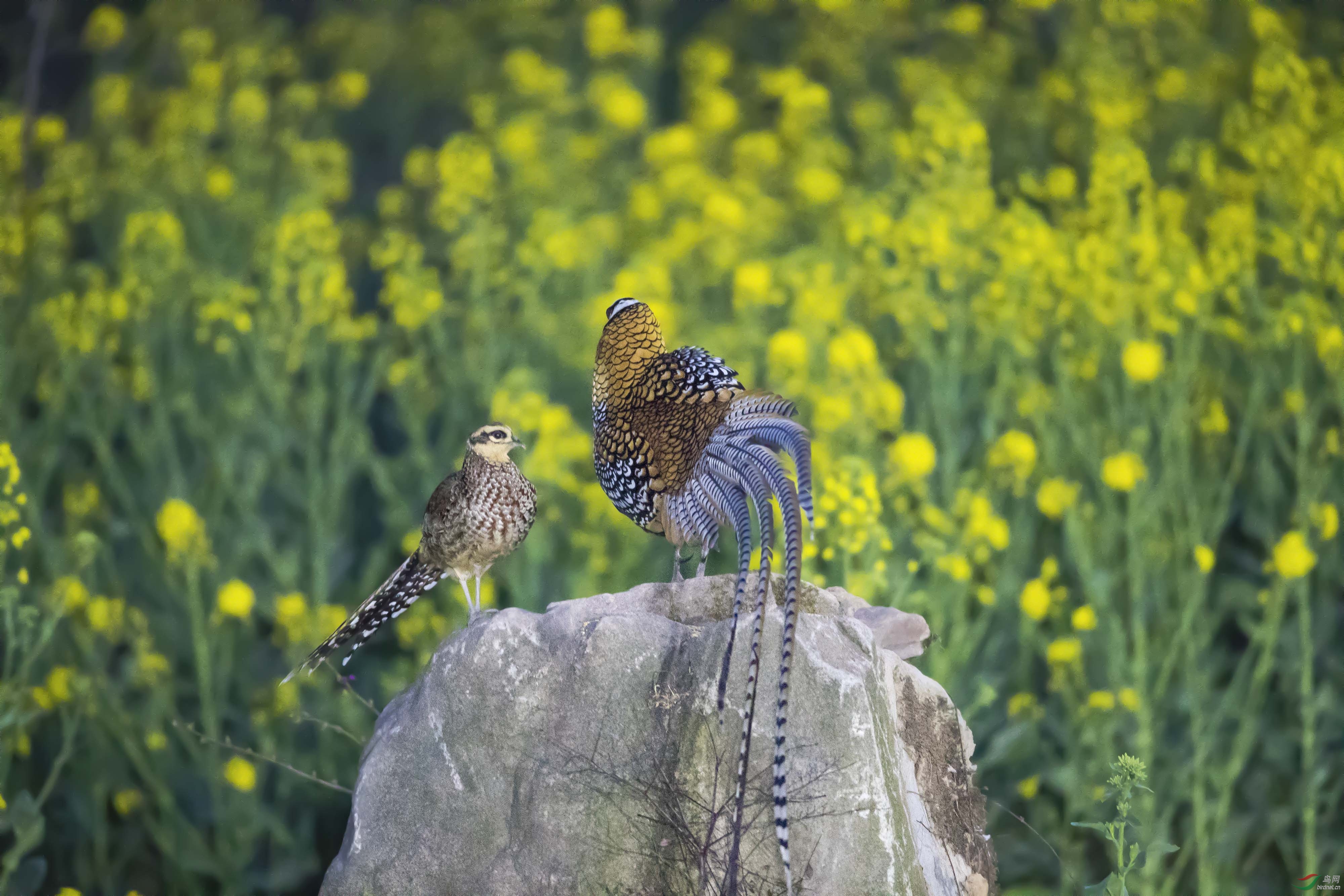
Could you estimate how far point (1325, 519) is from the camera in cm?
452

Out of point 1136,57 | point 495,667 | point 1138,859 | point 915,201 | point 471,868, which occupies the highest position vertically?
point 1136,57

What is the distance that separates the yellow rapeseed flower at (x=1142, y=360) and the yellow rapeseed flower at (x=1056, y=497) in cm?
41

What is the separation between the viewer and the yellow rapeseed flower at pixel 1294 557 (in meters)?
4.30

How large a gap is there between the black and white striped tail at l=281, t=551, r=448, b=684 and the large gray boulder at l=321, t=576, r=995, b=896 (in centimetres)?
51

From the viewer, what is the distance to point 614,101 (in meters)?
5.53

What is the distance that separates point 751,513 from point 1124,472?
1890 millimetres

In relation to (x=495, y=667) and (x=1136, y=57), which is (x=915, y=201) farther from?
(x=495, y=667)

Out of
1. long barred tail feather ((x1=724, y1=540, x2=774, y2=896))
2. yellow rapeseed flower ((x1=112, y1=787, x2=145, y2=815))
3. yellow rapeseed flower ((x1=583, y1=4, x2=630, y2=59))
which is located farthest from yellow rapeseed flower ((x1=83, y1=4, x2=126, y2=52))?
long barred tail feather ((x1=724, y1=540, x2=774, y2=896))

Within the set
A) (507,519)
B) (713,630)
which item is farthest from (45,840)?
(713,630)

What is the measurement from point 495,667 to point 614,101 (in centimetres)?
318

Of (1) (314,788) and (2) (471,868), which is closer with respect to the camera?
(2) (471,868)

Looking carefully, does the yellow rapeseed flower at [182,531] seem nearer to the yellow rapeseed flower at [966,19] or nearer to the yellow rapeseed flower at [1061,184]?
the yellow rapeseed flower at [1061,184]

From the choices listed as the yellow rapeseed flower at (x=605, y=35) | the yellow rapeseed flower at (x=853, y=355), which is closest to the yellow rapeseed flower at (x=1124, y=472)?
the yellow rapeseed flower at (x=853, y=355)

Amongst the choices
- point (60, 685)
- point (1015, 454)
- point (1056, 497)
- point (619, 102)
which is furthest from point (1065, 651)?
point (60, 685)
